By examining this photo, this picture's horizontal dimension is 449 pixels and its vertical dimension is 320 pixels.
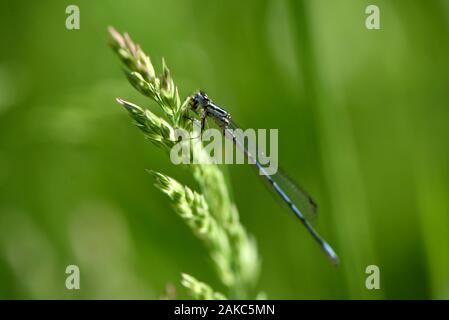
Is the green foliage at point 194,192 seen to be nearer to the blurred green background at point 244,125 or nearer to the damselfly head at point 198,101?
the damselfly head at point 198,101

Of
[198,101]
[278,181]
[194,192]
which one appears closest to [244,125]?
[278,181]

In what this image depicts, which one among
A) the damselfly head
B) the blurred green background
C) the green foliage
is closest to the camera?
the green foliage

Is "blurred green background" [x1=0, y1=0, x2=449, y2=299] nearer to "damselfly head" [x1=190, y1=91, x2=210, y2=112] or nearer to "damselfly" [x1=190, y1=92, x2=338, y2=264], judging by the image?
"damselfly" [x1=190, y1=92, x2=338, y2=264]

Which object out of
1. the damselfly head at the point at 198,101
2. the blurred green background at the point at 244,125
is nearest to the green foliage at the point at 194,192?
the damselfly head at the point at 198,101

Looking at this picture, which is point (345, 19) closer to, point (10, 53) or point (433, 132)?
point (433, 132)


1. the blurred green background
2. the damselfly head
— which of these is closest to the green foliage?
the damselfly head
